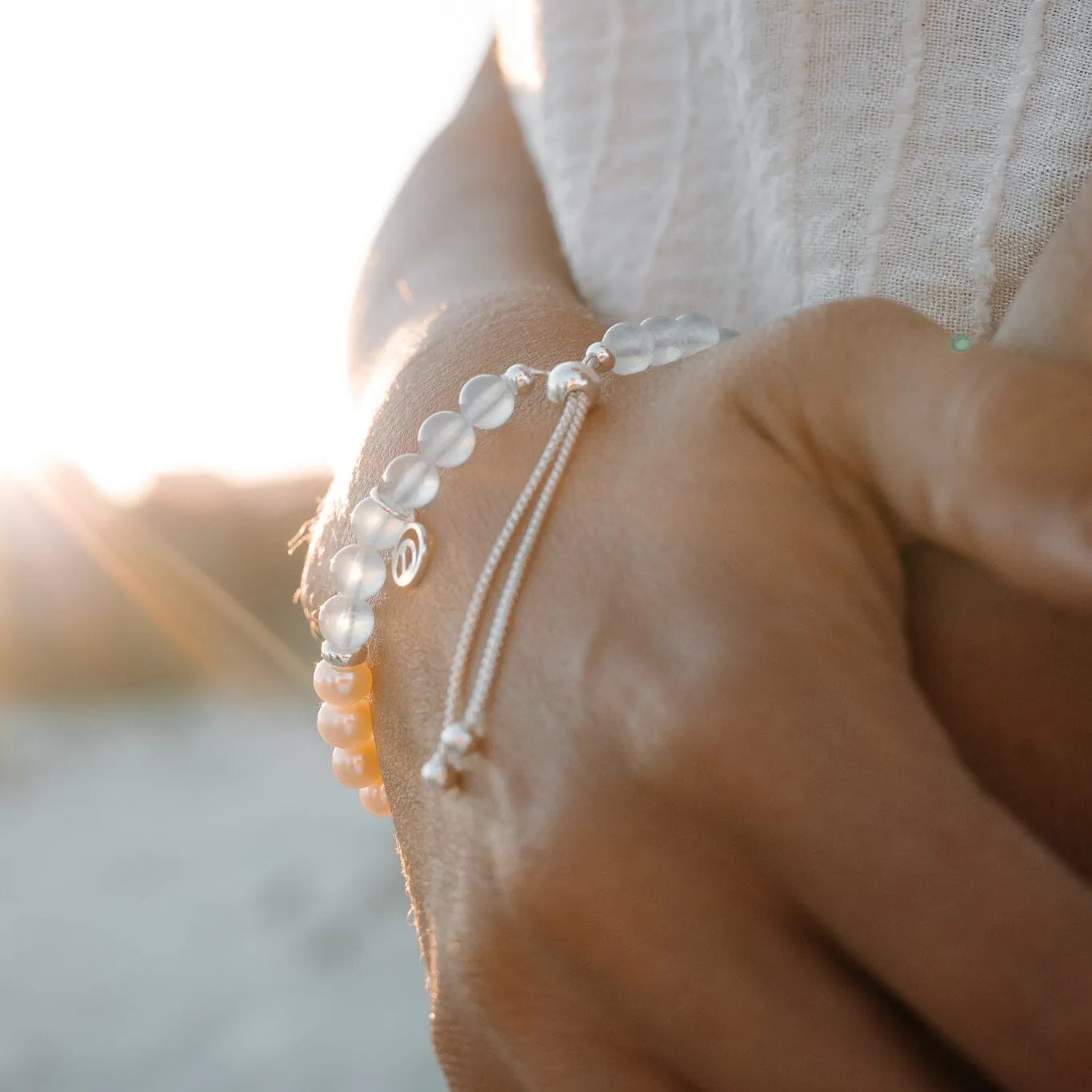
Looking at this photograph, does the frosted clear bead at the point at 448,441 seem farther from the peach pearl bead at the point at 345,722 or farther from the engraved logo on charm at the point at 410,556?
the peach pearl bead at the point at 345,722

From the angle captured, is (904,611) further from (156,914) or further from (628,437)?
(156,914)

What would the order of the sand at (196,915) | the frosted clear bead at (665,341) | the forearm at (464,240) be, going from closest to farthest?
the frosted clear bead at (665,341) < the forearm at (464,240) < the sand at (196,915)

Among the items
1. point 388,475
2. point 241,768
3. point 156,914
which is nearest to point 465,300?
point 388,475

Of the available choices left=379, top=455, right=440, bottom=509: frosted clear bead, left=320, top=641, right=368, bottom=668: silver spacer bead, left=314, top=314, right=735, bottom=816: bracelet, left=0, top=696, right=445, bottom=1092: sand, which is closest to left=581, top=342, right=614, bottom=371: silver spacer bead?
left=314, top=314, right=735, bottom=816: bracelet

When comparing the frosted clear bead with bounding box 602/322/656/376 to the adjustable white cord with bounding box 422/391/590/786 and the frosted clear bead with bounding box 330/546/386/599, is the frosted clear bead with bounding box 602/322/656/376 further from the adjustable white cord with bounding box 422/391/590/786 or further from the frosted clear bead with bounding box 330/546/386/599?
the frosted clear bead with bounding box 330/546/386/599

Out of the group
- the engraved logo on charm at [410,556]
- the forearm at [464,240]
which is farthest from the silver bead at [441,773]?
the forearm at [464,240]

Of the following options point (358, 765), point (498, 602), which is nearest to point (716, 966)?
point (498, 602)
